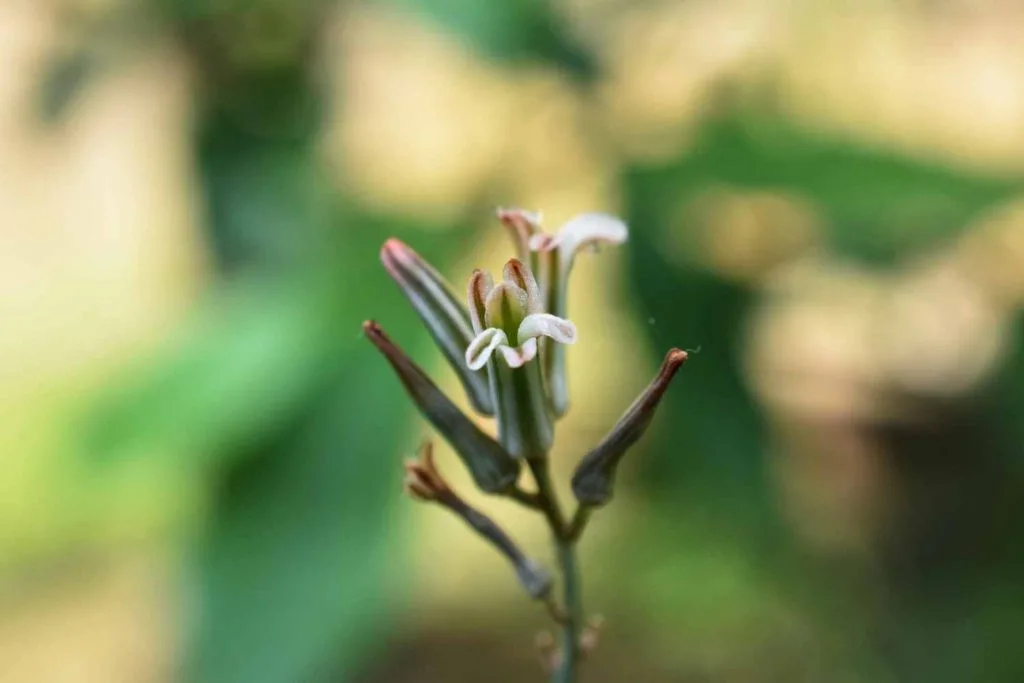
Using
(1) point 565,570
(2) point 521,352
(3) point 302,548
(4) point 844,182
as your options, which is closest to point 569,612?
(1) point 565,570

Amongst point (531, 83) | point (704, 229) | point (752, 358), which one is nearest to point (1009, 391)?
point (752, 358)

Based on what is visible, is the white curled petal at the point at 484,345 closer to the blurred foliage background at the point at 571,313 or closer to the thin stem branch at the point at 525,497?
the thin stem branch at the point at 525,497

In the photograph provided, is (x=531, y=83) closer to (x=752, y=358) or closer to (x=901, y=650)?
(x=752, y=358)

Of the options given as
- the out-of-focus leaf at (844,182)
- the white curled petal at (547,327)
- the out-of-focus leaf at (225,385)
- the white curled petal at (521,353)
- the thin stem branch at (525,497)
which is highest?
the white curled petal at (547,327)

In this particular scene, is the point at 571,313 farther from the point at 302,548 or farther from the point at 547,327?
the point at 547,327

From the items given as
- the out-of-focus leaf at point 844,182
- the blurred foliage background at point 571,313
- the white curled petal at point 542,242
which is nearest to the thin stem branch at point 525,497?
the white curled petal at point 542,242

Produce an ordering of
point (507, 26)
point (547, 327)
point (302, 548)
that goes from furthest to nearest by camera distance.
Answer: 1. point (507, 26)
2. point (302, 548)
3. point (547, 327)
